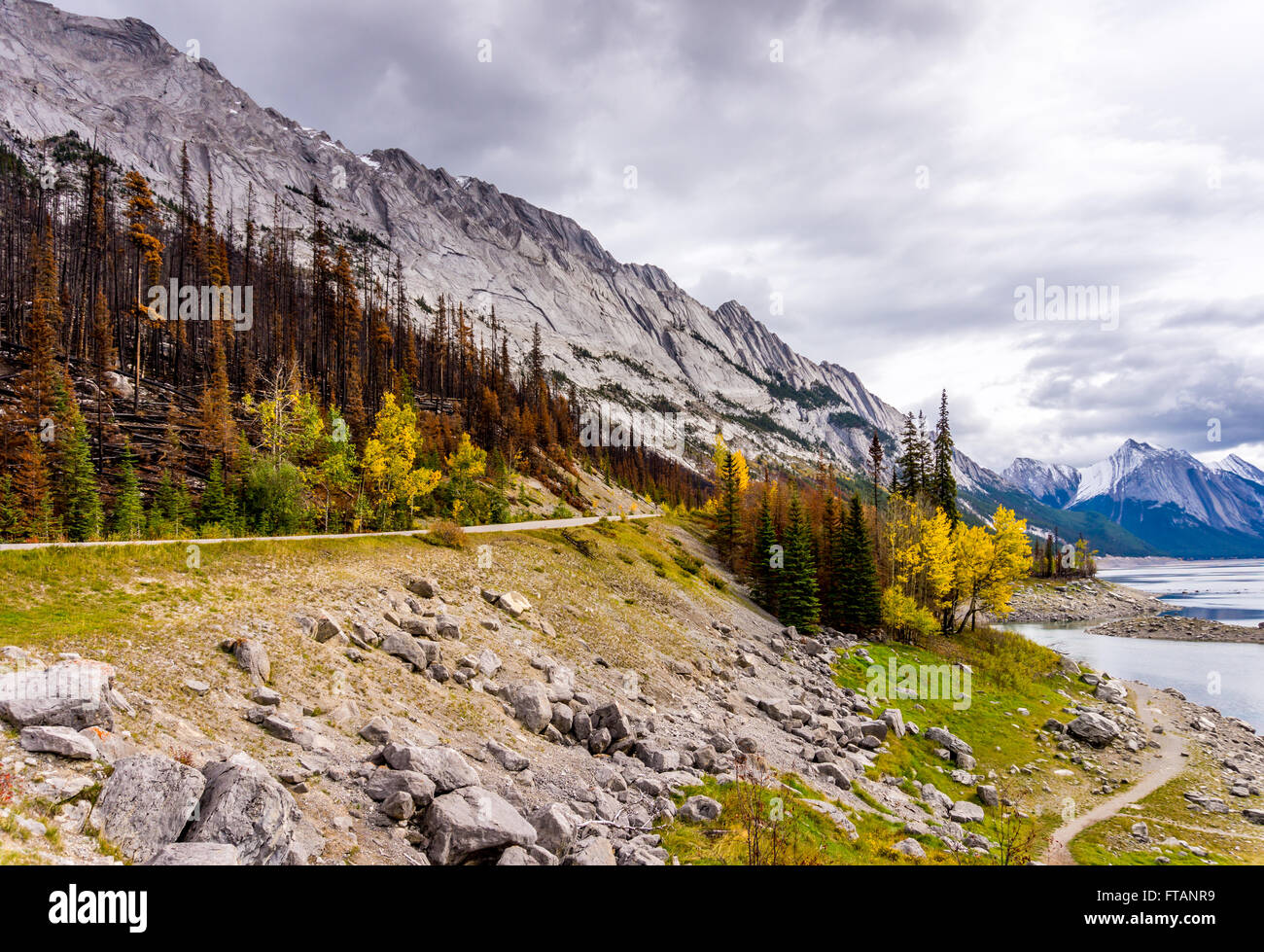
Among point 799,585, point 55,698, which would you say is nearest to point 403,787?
point 55,698

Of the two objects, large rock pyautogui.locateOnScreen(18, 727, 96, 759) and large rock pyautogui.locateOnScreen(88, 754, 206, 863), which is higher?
large rock pyautogui.locateOnScreen(18, 727, 96, 759)

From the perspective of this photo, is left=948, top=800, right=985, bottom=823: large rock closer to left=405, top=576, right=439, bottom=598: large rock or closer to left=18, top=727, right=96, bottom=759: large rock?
left=405, top=576, right=439, bottom=598: large rock

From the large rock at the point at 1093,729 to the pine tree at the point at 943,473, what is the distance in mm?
36219

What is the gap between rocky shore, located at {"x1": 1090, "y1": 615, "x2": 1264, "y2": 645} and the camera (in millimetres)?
74938

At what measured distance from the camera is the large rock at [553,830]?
35.7ft

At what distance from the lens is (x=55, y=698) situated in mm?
9625

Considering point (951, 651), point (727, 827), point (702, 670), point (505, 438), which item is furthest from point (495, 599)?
point (505, 438)

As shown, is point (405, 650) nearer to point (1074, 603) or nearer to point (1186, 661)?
point (1186, 661)

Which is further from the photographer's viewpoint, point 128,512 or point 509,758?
point 128,512

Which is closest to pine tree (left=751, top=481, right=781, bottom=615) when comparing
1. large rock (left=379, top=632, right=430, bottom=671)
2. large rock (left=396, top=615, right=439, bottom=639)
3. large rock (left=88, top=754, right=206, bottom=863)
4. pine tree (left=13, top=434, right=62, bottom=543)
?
large rock (left=396, top=615, right=439, bottom=639)

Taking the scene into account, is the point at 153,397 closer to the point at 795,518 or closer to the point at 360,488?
the point at 360,488

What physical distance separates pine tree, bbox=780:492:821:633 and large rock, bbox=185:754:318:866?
4180 cm

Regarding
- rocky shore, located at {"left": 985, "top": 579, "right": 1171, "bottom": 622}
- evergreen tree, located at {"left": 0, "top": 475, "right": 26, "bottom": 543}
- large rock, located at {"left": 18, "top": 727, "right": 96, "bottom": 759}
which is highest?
evergreen tree, located at {"left": 0, "top": 475, "right": 26, "bottom": 543}

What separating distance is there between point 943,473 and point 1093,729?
43495mm
